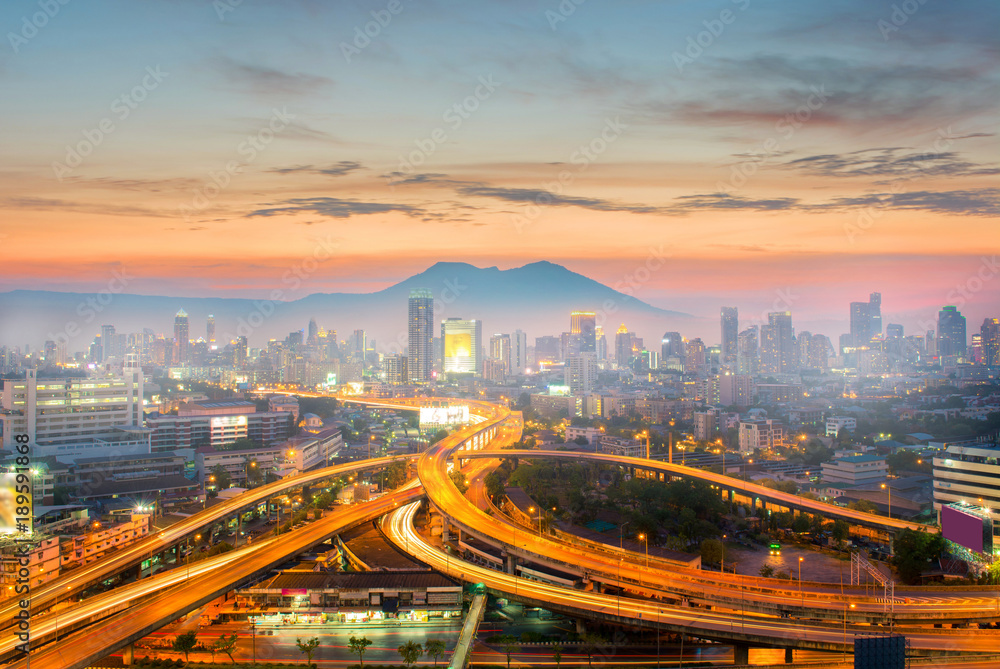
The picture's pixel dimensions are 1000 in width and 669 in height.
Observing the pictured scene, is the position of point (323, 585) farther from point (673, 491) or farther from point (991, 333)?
point (991, 333)

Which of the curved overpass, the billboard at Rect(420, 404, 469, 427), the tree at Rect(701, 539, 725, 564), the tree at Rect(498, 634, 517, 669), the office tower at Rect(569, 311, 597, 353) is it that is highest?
the office tower at Rect(569, 311, 597, 353)

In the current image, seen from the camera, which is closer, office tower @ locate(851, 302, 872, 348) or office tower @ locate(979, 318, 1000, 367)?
office tower @ locate(979, 318, 1000, 367)

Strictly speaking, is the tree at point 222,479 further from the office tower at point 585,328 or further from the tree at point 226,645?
the office tower at point 585,328

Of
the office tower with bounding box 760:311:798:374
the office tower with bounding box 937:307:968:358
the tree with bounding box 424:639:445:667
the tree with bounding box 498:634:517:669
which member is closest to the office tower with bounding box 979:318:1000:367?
the office tower with bounding box 937:307:968:358

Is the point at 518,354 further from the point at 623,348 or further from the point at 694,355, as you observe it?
the point at 694,355

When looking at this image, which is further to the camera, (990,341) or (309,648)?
(990,341)

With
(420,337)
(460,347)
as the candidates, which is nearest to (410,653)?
(420,337)

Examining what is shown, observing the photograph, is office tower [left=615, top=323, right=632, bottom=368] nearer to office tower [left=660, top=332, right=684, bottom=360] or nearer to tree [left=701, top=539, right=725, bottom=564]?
office tower [left=660, top=332, right=684, bottom=360]
